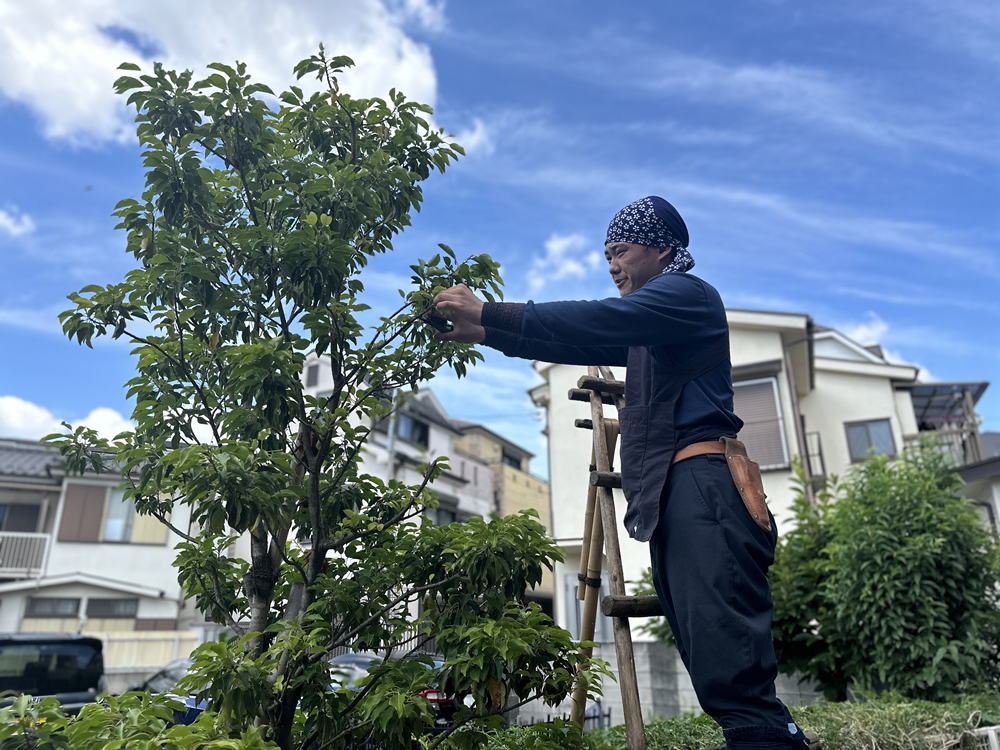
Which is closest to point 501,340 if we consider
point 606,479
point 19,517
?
point 606,479

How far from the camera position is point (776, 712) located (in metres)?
2.10

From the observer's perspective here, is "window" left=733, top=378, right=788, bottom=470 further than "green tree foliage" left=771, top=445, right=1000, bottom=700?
Yes

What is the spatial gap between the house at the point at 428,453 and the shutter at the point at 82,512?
7.41 meters

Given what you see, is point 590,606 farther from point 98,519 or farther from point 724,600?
point 98,519

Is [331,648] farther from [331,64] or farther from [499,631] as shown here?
[331,64]

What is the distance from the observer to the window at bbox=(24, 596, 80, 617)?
20.6 m

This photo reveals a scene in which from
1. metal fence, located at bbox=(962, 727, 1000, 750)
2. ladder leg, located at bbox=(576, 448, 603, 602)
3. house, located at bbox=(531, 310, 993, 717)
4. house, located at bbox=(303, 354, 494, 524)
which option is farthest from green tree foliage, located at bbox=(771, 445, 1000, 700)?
house, located at bbox=(303, 354, 494, 524)

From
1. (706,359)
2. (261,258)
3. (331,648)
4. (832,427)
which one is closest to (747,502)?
(706,359)

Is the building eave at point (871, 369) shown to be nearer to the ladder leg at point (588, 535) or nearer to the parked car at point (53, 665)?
the ladder leg at point (588, 535)

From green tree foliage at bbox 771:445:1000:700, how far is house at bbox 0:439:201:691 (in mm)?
17560

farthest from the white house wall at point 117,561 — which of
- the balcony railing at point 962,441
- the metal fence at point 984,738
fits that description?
the metal fence at point 984,738

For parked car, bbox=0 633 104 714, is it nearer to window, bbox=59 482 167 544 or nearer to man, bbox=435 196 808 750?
window, bbox=59 482 167 544

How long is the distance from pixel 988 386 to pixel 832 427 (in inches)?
180

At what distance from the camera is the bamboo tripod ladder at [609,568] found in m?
3.16
